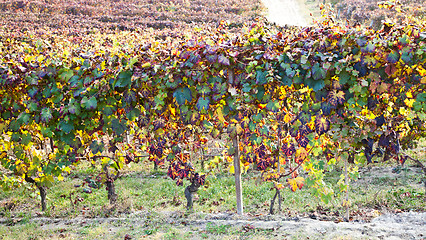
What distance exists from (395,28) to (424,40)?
0.70 feet

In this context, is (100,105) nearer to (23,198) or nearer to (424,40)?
(424,40)

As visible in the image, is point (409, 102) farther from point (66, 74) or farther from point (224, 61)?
point (66, 74)

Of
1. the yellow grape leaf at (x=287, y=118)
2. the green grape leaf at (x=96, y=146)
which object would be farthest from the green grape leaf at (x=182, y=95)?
the green grape leaf at (x=96, y=146)

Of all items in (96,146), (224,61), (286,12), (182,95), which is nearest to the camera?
(224,61)

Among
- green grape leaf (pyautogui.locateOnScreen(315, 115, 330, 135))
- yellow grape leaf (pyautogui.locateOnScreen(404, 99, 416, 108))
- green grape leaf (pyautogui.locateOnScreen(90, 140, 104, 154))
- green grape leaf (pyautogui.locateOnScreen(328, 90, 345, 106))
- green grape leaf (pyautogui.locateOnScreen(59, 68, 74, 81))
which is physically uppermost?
green grape leaf (pyautogui.locateOnScreen(59, 68, 74, 81))

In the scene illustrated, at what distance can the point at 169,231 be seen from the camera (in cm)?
311

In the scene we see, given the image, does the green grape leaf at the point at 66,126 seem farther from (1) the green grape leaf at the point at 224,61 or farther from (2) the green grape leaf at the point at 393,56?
(2) the green grape leaf at the point at 393,56

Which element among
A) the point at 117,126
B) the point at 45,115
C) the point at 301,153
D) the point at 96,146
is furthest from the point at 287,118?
the point at 45,115

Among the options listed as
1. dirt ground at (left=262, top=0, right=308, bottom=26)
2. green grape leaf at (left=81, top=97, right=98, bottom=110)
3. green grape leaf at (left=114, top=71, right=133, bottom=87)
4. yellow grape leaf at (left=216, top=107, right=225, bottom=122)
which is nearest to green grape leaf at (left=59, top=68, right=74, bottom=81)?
green grape leaf at (left=81, top=97, right=98, bottom=110)

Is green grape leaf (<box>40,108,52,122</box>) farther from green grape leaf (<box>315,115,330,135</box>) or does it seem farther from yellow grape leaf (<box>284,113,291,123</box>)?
green grape leaf (<box>315,115,330,135</box>)

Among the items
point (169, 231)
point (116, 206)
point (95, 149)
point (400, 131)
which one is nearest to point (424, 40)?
point (400, 131)

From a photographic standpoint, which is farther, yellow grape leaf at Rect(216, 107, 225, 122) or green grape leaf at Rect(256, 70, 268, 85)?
yellow grape leaf at Rect(216, 107, 225, 122)

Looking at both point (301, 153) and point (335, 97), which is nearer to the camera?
point (335, 97)

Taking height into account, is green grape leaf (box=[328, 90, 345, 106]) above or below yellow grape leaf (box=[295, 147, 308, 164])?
above
